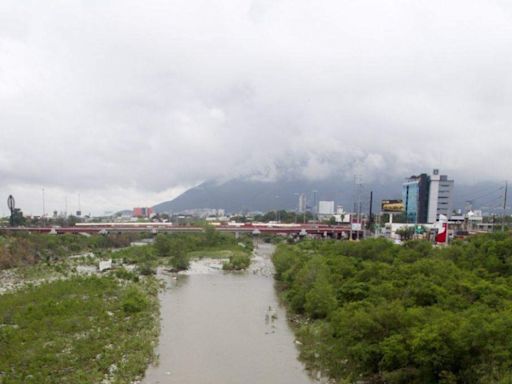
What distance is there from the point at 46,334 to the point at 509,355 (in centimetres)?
1729

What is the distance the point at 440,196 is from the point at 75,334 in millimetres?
112740

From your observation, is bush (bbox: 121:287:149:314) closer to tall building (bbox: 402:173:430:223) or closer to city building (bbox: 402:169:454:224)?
city building (bbox: 402:169:454:224)

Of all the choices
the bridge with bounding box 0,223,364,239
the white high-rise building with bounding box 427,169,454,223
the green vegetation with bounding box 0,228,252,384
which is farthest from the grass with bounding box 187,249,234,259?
the white high-rise building with bounding box 427,169,454,223

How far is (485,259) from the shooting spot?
81.4 feet

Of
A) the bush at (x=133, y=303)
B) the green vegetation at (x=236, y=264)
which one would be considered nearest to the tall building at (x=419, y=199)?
the green vegetation at (x=236, y=264)

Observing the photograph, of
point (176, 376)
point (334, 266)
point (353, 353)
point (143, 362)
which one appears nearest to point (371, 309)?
point (353, 353)

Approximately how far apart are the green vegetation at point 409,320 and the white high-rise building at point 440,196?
9296 centimetres

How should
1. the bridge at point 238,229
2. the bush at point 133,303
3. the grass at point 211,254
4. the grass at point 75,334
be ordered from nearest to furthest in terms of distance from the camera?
the grass at point 75,334
the bush at point 133,303
the grass at point 211,254
the bridge at point 238,229

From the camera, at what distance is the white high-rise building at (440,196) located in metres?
113

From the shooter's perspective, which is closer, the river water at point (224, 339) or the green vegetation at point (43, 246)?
the river water at point (224, 339)

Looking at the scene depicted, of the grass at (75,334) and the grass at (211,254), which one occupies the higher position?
the grass at (75,334)

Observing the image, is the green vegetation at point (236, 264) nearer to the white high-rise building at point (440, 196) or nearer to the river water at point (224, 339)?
the river water at point (224, 339)

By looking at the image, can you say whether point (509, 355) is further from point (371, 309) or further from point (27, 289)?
point (27, 289)

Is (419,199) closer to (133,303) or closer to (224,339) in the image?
(133,303)
